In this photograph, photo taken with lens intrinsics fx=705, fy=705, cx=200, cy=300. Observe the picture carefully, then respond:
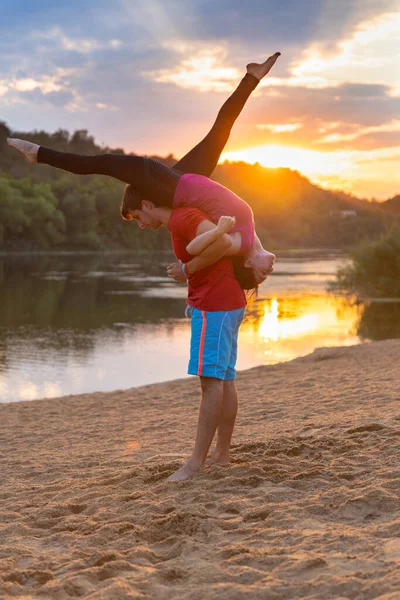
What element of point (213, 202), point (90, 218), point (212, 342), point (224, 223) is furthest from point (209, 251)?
point (90, 218)

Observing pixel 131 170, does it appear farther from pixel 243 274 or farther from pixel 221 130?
pixel 243 274

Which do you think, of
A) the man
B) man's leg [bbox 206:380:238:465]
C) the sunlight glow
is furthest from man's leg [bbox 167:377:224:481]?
the sunlight glow

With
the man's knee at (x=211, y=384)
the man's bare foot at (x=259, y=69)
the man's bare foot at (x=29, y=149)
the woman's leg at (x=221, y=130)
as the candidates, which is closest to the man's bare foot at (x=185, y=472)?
the man's knee at (x=211, y=384)

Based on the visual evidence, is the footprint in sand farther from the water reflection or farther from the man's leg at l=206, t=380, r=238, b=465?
the water reflection

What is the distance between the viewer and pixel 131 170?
372 centimetres

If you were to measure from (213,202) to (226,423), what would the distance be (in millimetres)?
1269

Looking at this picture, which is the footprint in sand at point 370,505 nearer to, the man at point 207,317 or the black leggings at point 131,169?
the man at point 207,317

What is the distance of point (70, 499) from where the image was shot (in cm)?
388

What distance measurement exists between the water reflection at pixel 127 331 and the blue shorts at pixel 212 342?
21.5 ft

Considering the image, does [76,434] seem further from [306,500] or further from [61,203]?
[61,203]

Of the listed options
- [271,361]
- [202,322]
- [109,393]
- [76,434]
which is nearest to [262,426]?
[76,434]

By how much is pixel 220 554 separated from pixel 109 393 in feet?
22.8

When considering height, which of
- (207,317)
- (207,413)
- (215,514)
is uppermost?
(207,317)

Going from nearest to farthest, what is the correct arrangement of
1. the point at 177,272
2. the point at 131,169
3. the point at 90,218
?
1. the point at 131,169
2. the point at 177,272
3. the point at 90,218
